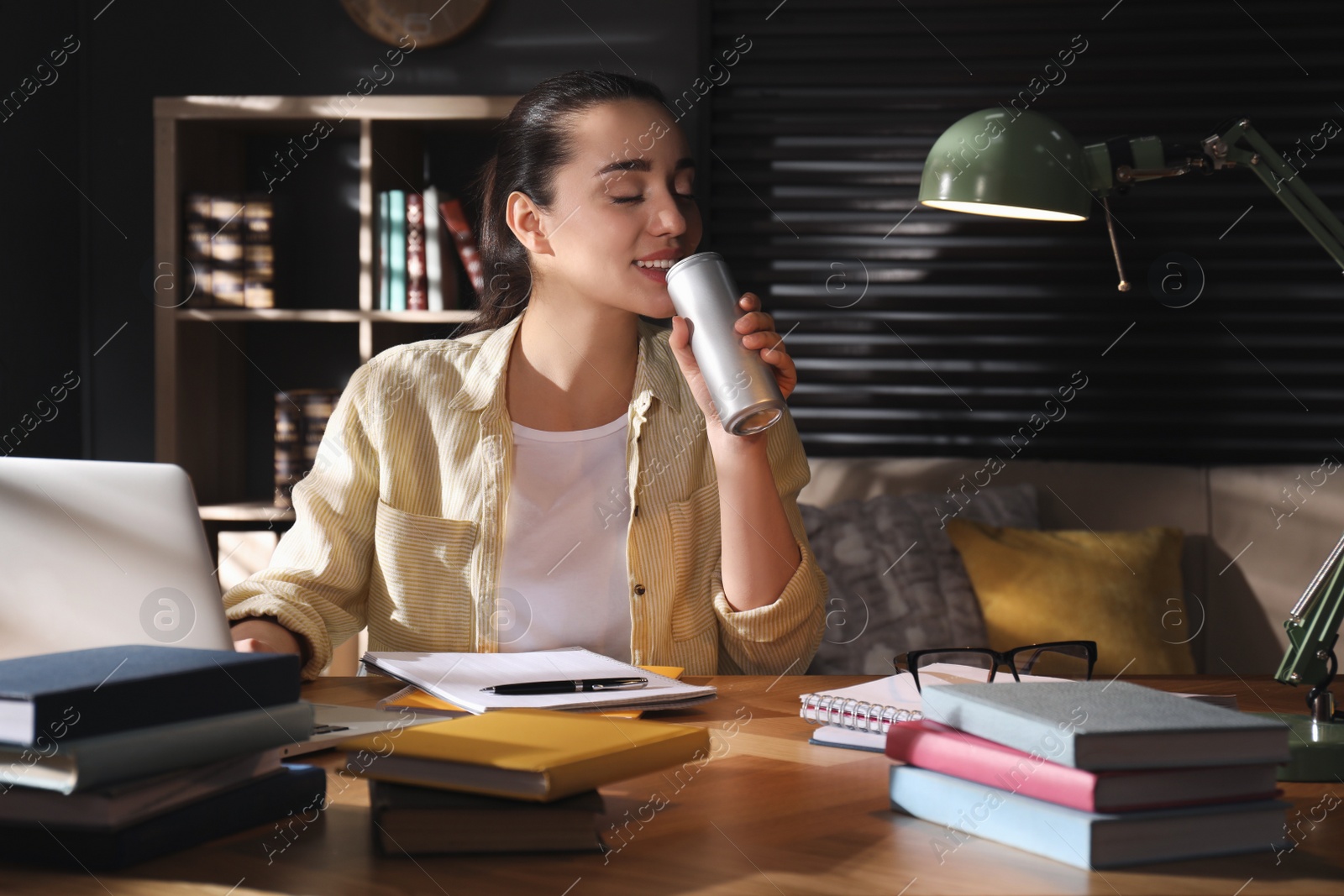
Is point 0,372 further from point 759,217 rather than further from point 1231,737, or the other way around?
point 1231,737

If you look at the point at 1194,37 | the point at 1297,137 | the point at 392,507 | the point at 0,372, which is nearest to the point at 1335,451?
the point at 1297,137

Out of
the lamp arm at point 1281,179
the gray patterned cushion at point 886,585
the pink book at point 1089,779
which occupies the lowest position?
the gray patterned cushion at point 886,585

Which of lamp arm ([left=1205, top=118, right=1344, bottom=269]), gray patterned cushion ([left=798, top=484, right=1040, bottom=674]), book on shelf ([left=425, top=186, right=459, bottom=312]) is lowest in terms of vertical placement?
gray patterned cushion ([left=798, top=484, right=1040, bottom=674])

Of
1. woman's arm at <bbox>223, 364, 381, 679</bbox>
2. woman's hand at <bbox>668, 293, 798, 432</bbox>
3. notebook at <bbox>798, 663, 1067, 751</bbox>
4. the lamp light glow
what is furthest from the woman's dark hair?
notebook at <bbox>798, 663, 1067, 751</bbox>

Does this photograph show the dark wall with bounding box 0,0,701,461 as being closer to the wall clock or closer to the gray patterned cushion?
the wall clock

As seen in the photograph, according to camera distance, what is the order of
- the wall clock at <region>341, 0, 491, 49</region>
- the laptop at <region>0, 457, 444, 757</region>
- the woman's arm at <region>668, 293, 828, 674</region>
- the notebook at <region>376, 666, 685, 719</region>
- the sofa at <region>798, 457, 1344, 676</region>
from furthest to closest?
the wall clock at <region>341, 0, 491, 49</region> → the sofa at <region>798, 457, 1344, 676</region> → the woman's arm at <region>668, 293, 828, 674</region> → the notebook at <region>376, 666, 685, 719</region> → the laptop at <region>0, 457, 444, 757</region>

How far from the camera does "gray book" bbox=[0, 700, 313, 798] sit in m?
0.67

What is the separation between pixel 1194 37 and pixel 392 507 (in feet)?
7.56

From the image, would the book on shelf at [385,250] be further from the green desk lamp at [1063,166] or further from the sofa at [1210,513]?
the green desk lamp at [1063,166]

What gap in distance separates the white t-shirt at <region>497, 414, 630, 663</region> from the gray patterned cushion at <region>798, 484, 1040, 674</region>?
2.42 feet

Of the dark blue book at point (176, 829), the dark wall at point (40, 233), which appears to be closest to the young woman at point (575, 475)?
the dark blue book at point (176, 829)

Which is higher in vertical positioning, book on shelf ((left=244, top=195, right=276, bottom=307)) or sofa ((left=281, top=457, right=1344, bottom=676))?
book on shelf ((left=244, top=195, right=276, bottom=307))

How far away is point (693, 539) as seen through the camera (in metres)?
1.68

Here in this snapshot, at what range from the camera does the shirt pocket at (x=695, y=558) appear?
64.6 inches
